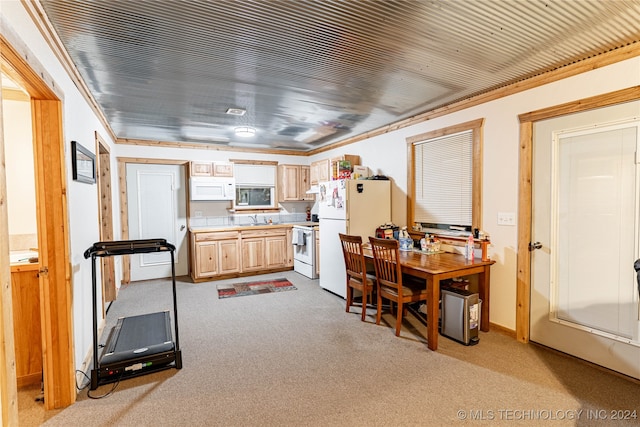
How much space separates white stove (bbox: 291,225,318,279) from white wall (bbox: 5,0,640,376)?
5.21 ft

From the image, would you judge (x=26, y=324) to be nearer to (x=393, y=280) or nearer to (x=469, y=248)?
(x=393, y=280)

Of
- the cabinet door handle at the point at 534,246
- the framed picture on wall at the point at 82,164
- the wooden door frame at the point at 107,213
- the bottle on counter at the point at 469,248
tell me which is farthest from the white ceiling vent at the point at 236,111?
the cabinet door handle at the point at 534,246

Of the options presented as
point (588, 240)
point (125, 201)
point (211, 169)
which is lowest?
point (588, 240)

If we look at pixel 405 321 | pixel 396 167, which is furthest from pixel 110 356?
pixel 396 167

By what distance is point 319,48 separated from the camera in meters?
2.29

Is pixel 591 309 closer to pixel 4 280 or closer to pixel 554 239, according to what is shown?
pixel 554 239

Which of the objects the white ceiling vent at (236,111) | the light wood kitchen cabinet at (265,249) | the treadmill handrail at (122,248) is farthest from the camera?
the light wood kitchen cabinet at (265,249)

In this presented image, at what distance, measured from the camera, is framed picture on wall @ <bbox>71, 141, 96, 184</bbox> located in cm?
239

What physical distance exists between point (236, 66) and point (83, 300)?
227cm

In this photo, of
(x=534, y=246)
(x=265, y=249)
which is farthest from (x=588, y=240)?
(x=265, y=249)

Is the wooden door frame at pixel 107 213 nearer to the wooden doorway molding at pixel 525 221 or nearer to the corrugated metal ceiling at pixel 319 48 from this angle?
the corrugated metal ceiling at pixel 319 48

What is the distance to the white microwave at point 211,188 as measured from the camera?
A: 5.52m

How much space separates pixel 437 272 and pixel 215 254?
12.6ft

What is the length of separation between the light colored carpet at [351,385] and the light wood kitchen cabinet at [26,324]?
13.7 inches
